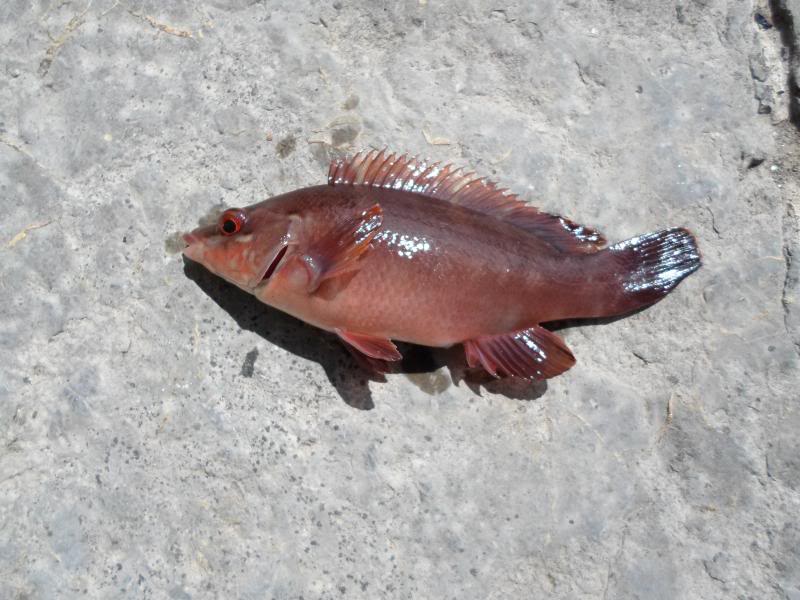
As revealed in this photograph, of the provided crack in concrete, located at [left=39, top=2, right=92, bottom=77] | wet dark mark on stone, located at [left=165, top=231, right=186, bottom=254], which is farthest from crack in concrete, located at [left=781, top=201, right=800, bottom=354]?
crack in concrete, located at [left=39, top=2, right=92, bottom=77]

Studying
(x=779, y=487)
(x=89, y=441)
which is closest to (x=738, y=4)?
(x=779, y=487)

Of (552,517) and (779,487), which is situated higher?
(779,487)

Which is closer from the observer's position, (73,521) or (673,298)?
(73,521)

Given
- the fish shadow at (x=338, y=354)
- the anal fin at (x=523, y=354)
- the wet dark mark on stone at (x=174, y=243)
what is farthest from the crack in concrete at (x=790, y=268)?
the wet dark mark on stone at (x=174, y=243)

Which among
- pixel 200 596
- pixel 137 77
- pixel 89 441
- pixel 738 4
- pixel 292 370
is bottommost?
pixel 200 596

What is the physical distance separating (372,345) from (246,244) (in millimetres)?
691

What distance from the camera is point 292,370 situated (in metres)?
3.57

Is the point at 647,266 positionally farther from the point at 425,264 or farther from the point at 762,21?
the point at 762,21

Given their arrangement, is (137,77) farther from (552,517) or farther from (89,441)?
(552,517)

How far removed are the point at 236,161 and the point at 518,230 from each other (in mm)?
1371

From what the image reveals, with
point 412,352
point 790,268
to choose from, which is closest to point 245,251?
point 412,352

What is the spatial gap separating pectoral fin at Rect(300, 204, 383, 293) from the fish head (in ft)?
0.46

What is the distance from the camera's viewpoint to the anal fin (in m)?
3.46

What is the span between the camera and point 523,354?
137 inches
